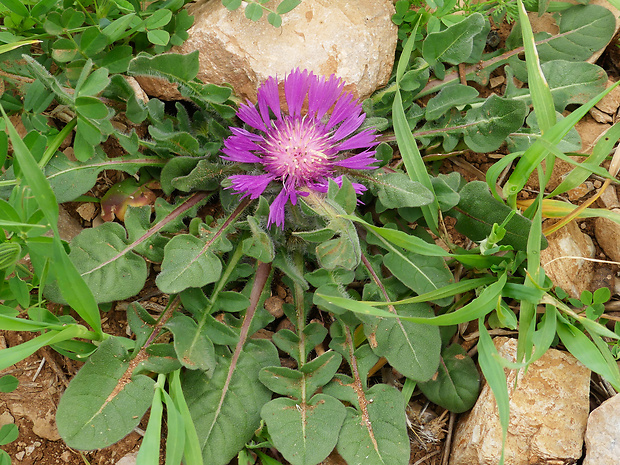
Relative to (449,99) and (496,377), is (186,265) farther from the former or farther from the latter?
(449,99)

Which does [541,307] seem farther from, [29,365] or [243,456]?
[29,365]

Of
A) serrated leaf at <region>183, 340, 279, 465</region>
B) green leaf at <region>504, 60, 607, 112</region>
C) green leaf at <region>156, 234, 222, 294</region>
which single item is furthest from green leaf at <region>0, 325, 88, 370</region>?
green leaf at <region>504, 60, 607, 112</region>

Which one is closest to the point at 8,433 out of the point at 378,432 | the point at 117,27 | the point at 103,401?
the point at 103,401

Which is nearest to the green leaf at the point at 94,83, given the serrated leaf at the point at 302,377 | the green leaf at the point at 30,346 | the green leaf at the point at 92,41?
the green leaf at the point at 92,41

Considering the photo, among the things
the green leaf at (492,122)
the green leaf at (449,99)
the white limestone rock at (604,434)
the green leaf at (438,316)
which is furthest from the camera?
the green leaf at (449,99)

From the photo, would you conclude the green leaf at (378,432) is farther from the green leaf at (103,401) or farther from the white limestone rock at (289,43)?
the white limestone rock at (289,43)

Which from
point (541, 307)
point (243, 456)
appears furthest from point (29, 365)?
point (541, 307)
